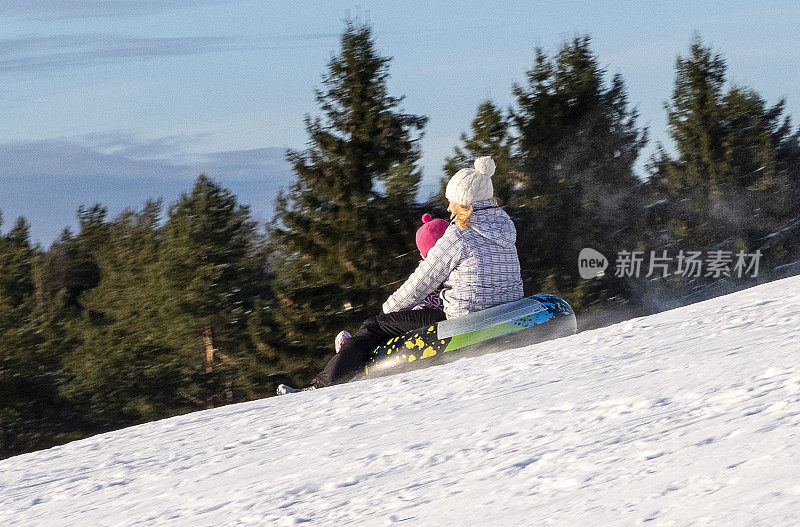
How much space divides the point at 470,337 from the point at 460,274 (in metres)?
0.37

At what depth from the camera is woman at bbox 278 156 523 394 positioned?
5699 millimetres

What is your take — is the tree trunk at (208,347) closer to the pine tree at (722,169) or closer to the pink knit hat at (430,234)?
the pine tree at (722,169)

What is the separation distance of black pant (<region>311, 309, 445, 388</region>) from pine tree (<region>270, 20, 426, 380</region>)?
16473mm

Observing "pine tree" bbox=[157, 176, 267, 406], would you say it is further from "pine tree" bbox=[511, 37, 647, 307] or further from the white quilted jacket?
the white quilted jacket

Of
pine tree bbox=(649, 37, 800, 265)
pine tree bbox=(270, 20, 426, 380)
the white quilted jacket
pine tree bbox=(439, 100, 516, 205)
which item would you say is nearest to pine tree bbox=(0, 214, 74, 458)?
pine tree bbox=(270, 20, 426, 380)

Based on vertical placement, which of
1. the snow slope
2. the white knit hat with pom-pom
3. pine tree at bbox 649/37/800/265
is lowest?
the snow slope

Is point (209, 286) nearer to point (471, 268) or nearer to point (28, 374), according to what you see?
point (28, 374)

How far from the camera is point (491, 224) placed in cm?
576

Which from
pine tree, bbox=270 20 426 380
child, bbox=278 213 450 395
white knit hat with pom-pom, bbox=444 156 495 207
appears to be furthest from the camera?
pine tree, bbox=270 20 426 380

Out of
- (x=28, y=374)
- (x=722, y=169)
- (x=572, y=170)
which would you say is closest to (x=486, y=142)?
(x=572, y=170)

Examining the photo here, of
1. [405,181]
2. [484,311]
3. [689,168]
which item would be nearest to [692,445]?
[484,311]

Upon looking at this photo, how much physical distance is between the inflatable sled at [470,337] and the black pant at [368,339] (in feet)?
0.22

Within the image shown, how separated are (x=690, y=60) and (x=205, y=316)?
17.6 meters

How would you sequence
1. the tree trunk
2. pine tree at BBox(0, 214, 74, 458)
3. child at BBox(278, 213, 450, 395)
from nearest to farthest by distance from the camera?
1. child at BBox(278, 213, 450, 395)
2. the tree trunk
3. pine tree at BBox(0, 214, 74, 458)
